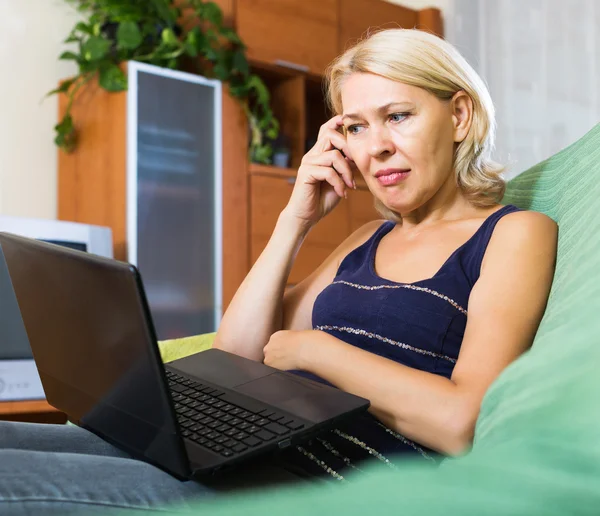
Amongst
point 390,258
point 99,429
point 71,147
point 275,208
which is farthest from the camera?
point 275,208

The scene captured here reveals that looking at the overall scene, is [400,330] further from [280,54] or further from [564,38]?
[564,38]

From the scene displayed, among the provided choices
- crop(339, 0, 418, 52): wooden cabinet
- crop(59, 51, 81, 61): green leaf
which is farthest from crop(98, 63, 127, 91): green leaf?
crop(339, 0, 418, 52): wooden cabinet

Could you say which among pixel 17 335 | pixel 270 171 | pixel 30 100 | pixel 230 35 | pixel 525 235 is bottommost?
pixel 17 335

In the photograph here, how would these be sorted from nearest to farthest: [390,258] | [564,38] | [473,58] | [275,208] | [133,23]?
[390,258] → [133,23] → [275,208] → [564,38] → [473,58]

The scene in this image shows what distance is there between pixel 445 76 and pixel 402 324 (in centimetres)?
43

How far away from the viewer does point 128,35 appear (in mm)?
2699

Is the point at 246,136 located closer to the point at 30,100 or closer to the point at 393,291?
the point at 30,100

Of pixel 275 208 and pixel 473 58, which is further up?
pixel 473 58

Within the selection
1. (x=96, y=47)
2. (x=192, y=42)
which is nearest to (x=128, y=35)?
(x=96, y=47)

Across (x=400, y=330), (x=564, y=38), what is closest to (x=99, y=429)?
(x=400, y=330)

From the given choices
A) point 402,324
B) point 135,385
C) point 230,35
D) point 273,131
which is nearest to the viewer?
point 135,385

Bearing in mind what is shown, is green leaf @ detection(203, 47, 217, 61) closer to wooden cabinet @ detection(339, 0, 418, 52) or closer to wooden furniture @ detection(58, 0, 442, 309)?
wooden furniture @ detection(58, 0, 442, 309)

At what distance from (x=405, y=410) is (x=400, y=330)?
0.22m

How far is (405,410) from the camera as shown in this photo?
88 cm
